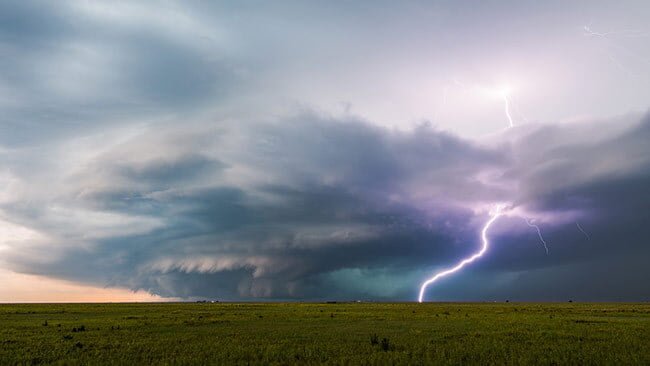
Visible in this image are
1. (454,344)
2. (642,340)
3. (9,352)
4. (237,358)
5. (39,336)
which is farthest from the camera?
(39,336)

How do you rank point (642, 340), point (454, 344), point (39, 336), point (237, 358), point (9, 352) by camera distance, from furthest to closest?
1. point (39, 336)
2. point (642, 340)
3. point (454, 344)
4. point (9, 352)
5. point (237, 358)

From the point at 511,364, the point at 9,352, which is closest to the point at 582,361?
the point at 511,364

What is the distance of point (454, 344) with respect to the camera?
30.3 metres

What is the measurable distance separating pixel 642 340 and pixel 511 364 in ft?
58.9

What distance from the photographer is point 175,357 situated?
25.5 metres

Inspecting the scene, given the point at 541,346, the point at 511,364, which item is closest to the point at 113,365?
the point at 511,364

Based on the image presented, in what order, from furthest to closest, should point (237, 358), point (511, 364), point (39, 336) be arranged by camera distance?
point (39, 336) < point (237, 358) < point (511, 364)

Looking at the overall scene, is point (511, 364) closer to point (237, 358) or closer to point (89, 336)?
point (237, 358)

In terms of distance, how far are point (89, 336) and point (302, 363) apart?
24.2 meters

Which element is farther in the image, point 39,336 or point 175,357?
point 39,336

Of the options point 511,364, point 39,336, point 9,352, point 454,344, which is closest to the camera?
point 511,364

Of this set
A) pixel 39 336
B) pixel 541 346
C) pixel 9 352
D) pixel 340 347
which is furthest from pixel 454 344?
pixel 39 336

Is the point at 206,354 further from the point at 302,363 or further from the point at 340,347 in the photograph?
the point at 340,347

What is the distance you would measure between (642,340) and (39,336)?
47.9 metres
